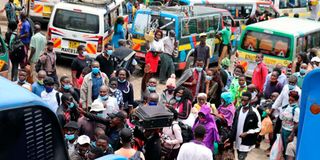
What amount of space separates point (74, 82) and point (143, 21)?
413 cm

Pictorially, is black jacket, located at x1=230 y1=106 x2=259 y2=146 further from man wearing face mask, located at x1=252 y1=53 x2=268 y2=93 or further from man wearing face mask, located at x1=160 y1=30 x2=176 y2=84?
man wearing face mask, located at x1=160 y1=30 x2=176 y2=84

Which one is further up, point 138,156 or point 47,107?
point 47,107

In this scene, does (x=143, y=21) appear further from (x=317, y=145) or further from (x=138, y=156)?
(x=317, y=145)

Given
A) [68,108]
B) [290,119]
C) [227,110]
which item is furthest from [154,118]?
[290,119]

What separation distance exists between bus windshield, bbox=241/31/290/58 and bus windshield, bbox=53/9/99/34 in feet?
11.5

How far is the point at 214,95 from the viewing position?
38.9ft

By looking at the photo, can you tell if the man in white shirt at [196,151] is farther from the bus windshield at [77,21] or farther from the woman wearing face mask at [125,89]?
the bus windshield at [77,21]

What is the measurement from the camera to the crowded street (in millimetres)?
5066

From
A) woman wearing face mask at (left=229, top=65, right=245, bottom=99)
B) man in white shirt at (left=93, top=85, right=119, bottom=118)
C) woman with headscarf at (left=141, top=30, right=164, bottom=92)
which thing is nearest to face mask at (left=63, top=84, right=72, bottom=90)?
man in white shirt at (left=93, top=85, right=119, bottom=118)

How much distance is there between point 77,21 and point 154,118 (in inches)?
292

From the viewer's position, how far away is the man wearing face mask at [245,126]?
9125mm

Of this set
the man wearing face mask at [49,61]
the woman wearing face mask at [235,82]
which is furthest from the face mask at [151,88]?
the man wearing face mask at [49,61]

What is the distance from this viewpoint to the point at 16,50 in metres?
12.6

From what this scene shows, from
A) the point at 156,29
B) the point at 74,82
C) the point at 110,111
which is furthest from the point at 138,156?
the point at 156,29
